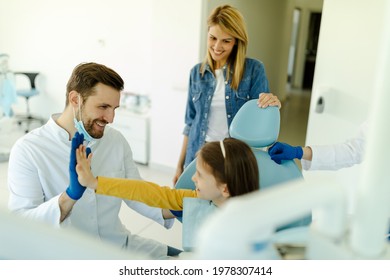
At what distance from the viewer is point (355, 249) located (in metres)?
0.40

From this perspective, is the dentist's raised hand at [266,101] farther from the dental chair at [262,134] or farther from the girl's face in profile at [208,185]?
the girl's face in profile at [208,185]

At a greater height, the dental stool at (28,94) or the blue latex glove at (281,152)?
the blue latex glove at (281,152)

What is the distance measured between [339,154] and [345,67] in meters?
1.33

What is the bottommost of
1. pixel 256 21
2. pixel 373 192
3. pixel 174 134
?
pixel 174 134

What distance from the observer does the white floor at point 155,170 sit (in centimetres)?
265

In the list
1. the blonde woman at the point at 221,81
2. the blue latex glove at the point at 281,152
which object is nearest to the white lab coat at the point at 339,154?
the blue latex glove at the point at 281,152

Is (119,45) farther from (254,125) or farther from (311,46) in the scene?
(311,46)

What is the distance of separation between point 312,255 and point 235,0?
3531mm

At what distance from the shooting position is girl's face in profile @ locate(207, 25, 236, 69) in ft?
5.66

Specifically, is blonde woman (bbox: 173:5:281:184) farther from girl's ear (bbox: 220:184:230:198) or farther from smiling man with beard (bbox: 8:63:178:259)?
girl's ear (bbox: 220:184:230:198)

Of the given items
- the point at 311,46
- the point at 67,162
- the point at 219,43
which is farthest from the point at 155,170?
the point at 311,46

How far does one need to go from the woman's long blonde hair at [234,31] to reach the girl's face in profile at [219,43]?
0.06 feet
